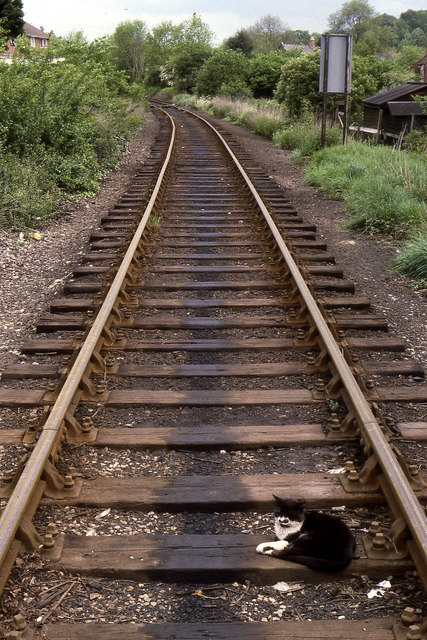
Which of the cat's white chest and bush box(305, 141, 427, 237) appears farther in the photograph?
bush box(305, 141, 427, 237)

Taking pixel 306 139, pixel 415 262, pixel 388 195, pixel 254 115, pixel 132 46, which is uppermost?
pixel 132 46

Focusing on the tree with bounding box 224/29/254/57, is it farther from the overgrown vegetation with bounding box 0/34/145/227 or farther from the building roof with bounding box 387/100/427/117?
the overgrown vegetation with bounding box 0/34/145/227

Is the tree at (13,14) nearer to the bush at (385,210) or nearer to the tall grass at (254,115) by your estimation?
the tall grass at (254,115)

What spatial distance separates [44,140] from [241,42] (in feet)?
173

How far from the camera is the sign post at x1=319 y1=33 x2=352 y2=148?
13.8 m

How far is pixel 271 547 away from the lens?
2533 millimetres

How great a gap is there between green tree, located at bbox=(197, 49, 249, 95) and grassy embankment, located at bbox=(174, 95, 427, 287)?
83.4 feet

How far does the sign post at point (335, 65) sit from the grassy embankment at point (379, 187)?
42.2 inches

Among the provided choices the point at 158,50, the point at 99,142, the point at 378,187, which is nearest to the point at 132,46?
the point at 158,50

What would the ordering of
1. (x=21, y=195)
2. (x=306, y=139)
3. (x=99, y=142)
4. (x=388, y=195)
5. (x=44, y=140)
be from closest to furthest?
(x=21, y=195)
(x=388, y=195)
(x=44, y=140)
(x=99, y=142)
(x=306, y=139)

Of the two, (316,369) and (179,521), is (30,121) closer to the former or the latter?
(316,369)

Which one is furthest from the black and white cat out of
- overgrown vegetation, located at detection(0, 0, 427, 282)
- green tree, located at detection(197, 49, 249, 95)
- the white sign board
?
green tree, located at detection(197, 49, 249, 95)

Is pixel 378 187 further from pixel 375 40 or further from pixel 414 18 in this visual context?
pixel 414 18

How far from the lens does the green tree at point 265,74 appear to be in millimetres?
37031
